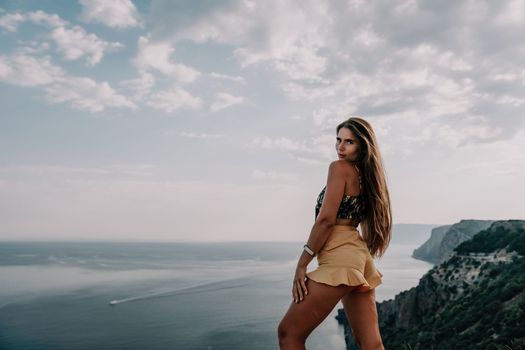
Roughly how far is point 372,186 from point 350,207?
0.24 meters

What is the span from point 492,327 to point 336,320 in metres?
64.0

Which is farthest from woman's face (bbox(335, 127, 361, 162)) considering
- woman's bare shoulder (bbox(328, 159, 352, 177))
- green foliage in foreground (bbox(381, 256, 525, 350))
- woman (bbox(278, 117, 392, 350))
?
green foliage in foreground (bbox(381, 256, 525, 350))

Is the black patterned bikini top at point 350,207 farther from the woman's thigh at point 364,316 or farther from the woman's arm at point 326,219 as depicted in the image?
the woman's thigh at point 364,316

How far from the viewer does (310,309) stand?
3.06 m

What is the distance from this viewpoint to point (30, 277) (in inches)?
5182

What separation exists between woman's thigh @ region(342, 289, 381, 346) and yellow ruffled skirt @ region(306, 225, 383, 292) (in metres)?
0.09

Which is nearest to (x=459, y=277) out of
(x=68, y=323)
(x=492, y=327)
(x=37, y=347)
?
(x=492, y=327)

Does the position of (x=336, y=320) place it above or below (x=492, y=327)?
below

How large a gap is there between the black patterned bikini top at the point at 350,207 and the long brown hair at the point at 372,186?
6 cm

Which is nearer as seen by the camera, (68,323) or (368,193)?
(368,193)

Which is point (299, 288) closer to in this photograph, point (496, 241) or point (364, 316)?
point (364, 316)

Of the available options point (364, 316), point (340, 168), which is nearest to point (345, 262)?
→ point (364, 316)

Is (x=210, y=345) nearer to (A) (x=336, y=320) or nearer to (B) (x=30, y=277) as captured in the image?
(A) (x=336, y=320)

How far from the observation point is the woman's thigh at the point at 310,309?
3.07m
